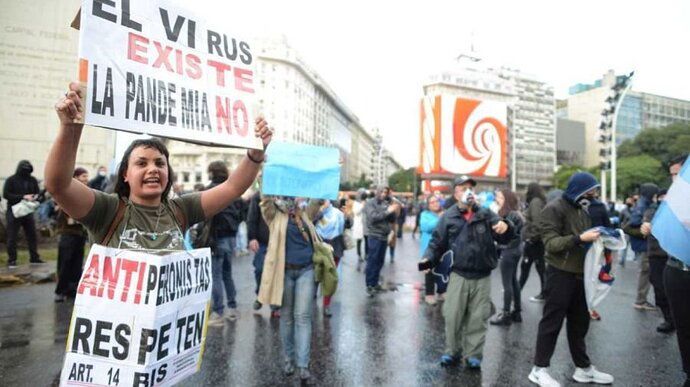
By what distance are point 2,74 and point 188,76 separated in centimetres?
1018

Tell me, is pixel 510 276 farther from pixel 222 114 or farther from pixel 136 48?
pixel 136 48

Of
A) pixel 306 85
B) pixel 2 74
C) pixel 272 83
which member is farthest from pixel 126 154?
pixel 306 85

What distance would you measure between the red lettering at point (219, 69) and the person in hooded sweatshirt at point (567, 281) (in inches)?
124

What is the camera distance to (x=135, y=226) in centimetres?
212

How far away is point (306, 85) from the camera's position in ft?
296

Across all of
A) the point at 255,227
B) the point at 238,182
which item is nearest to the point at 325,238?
the point at 255,227

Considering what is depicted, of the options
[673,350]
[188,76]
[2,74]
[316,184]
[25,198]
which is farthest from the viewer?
[2,74]

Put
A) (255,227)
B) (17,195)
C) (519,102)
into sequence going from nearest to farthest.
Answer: (255,227) < (17,195) < (519,102)

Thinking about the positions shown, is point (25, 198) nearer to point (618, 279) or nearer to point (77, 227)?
point (77, 227)

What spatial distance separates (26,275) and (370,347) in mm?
6293

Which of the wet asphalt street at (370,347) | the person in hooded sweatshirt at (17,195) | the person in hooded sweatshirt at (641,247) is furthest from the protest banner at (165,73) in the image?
the person in hooded sweatshirt at (17,195)

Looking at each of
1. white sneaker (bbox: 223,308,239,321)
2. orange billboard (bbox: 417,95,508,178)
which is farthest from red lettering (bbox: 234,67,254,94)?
orange billboard (bbox: 417,95,508,178)

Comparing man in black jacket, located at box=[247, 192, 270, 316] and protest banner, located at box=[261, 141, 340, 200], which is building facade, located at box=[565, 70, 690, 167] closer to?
man in black jacket, located at box=[247, 192, 270, 316]

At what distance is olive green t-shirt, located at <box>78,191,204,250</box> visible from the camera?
206 cm
